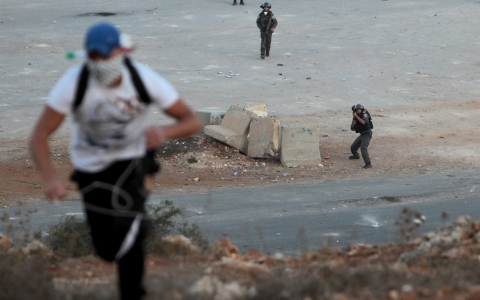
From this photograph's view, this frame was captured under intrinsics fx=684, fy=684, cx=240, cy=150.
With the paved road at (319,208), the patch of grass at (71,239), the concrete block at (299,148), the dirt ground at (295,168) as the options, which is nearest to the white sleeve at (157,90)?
the patch of grass at (71,239)

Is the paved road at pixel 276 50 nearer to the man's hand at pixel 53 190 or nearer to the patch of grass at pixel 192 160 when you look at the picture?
the patch of grass at pixel 192 160

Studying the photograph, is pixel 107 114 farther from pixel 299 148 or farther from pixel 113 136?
pixel 299 148

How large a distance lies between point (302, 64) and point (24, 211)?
12.8 m

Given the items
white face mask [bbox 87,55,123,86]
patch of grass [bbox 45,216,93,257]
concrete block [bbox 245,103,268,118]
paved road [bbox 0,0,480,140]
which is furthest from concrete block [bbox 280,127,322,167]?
white face mask [bbox 87,55,123,86]

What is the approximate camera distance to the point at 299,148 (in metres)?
13.0

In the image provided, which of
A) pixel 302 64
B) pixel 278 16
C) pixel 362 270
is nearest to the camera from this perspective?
pixel 362 270

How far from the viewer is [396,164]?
13.0m

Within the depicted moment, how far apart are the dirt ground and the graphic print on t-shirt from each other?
7.52m

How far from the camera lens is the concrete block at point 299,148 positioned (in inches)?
508

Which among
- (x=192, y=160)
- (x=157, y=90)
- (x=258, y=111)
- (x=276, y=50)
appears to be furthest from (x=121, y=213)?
(x=276, y=50)

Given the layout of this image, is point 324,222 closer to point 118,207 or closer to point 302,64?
point 118,207

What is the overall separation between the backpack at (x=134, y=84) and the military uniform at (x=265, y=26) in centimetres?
1808

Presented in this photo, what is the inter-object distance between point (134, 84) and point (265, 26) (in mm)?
18149

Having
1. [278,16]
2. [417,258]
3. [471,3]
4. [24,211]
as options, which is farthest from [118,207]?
[471,3]
